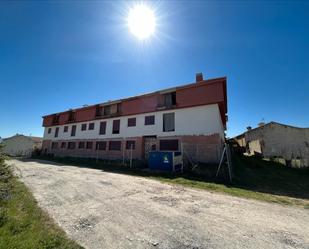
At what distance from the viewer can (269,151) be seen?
26.7 m

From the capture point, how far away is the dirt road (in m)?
3.87

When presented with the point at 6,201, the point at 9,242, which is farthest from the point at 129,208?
the point at 6,201

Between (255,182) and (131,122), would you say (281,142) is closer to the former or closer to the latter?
(255,182)

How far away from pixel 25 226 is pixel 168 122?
16.9 meters

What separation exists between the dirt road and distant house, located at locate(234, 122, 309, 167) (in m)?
22.2

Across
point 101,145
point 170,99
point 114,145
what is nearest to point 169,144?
point 170,99

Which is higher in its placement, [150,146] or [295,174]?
[150,146]

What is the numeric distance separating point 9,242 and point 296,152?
32.1 metres

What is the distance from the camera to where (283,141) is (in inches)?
1029

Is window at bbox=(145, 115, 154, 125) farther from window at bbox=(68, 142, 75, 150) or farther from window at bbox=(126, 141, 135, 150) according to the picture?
window at bbox=(68, 142, 75, 150)

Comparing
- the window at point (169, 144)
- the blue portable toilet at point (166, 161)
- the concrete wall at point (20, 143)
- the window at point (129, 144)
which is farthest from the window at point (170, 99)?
the concrete wall at point (20, 143)

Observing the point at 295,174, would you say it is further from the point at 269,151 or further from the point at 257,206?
the point at 257,206

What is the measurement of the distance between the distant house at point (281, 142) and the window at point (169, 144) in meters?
15.0

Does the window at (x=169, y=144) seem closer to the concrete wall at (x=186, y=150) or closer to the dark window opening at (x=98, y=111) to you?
the concrete wall at (x=186, y=150)
